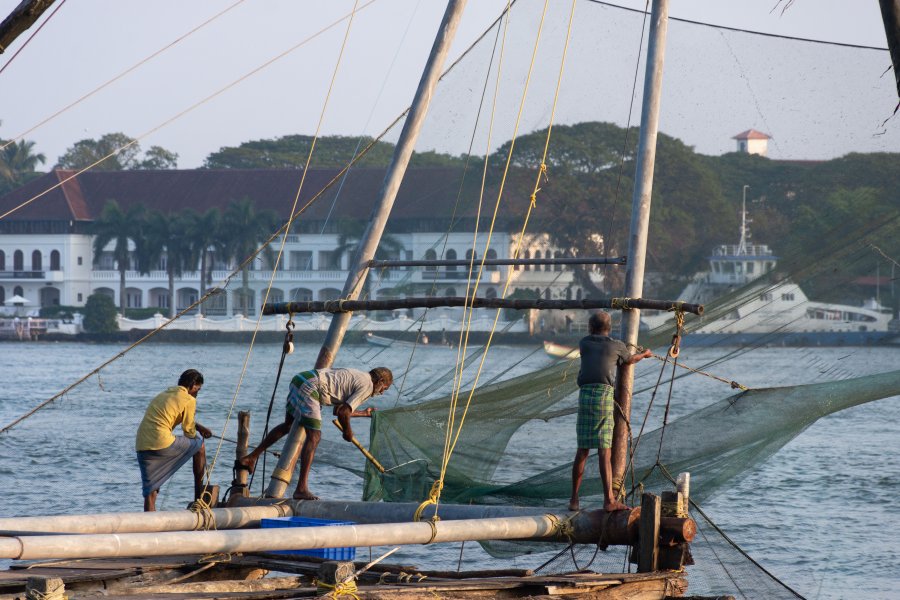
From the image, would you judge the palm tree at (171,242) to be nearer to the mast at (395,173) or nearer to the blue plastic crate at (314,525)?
the mast at (395,173)

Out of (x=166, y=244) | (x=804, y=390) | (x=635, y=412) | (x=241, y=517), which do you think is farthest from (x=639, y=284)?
(x=166, y=244)

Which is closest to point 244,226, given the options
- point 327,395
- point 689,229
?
point 689,229

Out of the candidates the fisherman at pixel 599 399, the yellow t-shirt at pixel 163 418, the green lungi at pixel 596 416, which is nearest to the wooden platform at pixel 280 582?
the fisherman at pixel 599 399

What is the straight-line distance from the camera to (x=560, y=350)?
1034 centimetres

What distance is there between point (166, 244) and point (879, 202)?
80908 millimetres

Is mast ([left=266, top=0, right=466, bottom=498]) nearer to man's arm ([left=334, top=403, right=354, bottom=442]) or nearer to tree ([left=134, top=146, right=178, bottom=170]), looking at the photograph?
man's arm ([left=334, top=403, right=354, bottom=442])

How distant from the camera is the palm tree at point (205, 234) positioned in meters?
83.1

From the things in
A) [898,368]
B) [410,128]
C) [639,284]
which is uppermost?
[410,128]

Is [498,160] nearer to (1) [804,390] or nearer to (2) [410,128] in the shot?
(2) [410,128]

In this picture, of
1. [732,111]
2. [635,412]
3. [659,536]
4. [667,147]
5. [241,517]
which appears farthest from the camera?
[635,412]

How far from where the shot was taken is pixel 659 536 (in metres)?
7.64

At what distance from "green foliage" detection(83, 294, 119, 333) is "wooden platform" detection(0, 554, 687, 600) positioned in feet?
256

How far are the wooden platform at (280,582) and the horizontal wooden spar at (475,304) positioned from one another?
1681 millimetres

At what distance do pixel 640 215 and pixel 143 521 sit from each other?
374 cm
